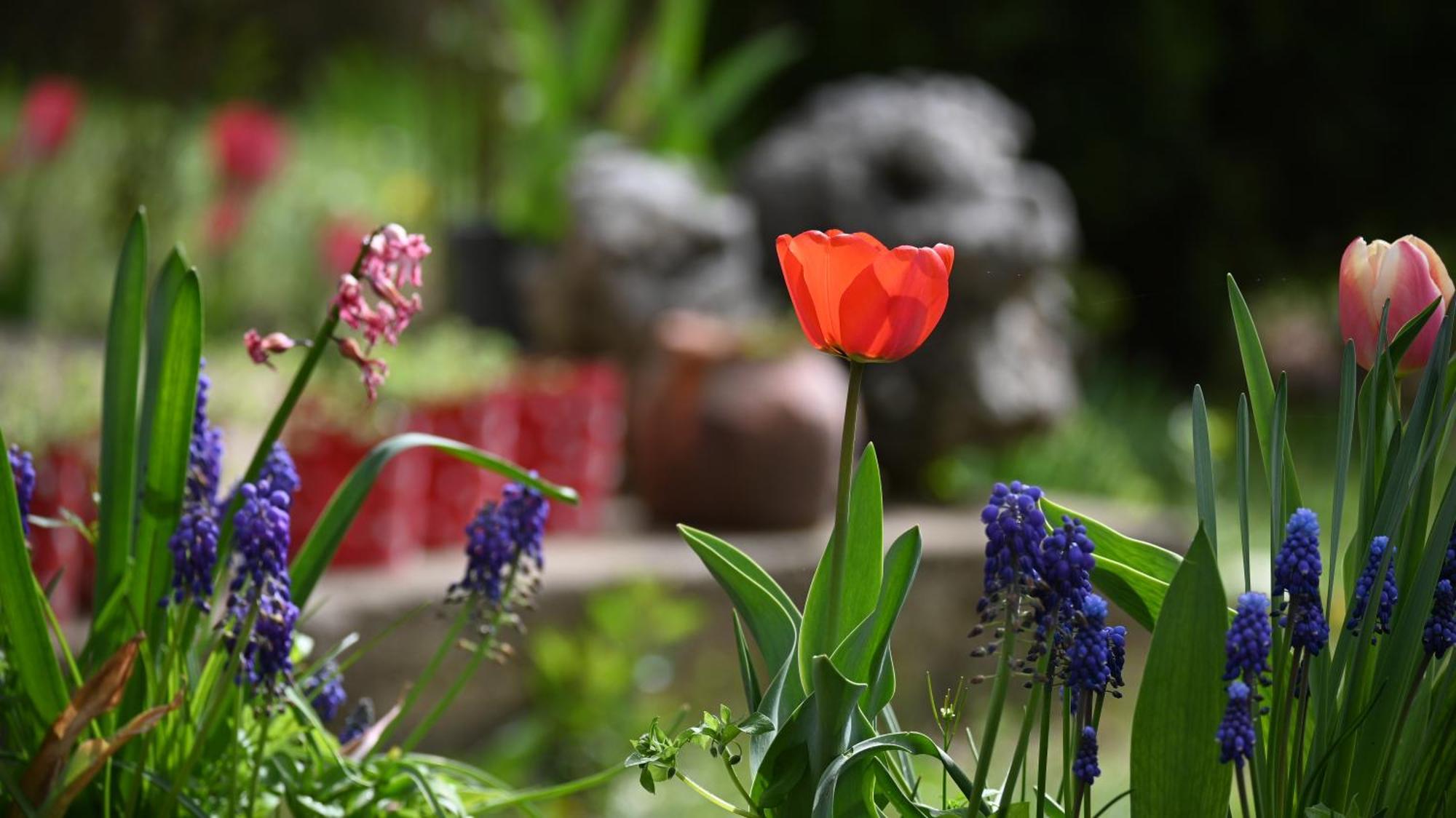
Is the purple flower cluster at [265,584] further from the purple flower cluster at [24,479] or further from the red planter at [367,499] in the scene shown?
the red planter at [367,499]

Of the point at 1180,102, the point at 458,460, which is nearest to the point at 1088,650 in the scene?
the point at 458,460

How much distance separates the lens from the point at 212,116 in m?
4.19

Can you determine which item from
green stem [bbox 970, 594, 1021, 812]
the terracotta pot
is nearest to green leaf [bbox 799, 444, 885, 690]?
green stem [bbox 970, 594, 1021, 812]

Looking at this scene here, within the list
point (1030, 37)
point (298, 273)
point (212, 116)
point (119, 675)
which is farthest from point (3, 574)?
point (1030, 37)

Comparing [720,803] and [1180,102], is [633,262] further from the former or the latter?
[720,803]

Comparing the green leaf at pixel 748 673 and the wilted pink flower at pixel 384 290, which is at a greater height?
the wilted pink flower at pixel 384 290

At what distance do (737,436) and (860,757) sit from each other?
2808mm

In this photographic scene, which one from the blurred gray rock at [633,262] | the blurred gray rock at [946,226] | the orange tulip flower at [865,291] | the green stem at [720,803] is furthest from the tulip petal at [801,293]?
the blurred gray rock at [946,226]

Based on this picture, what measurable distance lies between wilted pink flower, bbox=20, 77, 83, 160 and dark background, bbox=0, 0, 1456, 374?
1857mm

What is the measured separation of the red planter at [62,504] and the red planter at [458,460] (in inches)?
26.9

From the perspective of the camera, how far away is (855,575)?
768mm

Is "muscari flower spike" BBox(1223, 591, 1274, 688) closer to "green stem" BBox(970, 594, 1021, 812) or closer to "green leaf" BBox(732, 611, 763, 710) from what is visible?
"green stem" BBox(970, 594, 1021, 812)

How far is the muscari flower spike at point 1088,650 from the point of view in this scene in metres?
0.65

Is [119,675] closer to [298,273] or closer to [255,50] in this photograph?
[255,50]
